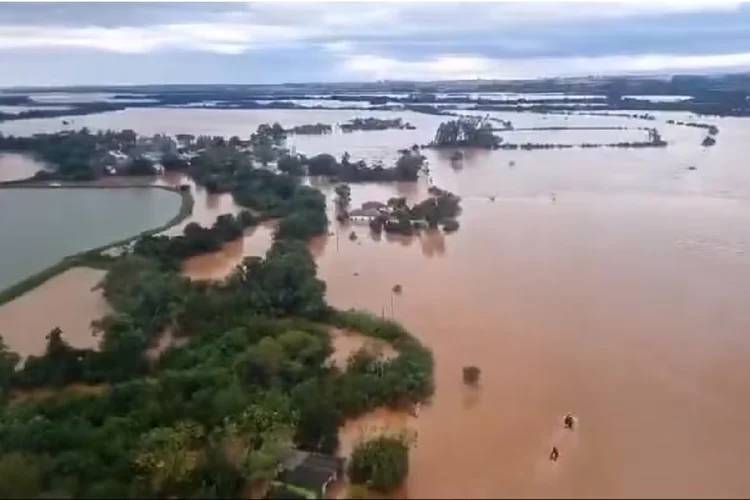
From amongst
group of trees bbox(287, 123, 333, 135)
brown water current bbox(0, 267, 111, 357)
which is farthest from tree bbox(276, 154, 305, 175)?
group of trees bbox(287, 123, 333, 135)

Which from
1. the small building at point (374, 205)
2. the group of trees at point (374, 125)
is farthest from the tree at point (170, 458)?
the group of trees at point (374, 125)

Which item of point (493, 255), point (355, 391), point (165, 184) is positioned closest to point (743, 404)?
point (355, 391)

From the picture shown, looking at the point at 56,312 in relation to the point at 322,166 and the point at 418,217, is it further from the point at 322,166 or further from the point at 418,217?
the point at 322,166

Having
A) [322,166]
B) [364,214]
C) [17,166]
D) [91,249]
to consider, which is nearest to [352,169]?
[322,166]

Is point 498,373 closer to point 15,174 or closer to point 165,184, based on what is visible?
point 165,184

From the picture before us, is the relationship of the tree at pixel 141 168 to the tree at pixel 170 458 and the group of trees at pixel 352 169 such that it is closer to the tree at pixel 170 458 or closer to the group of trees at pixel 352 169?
the group of trees at pixel 352 169

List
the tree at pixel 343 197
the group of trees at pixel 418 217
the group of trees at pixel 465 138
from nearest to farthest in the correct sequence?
the group of trees at pixel 418 217 → the tree at pixel 343 197 → the group of trees at pixel 465 138
